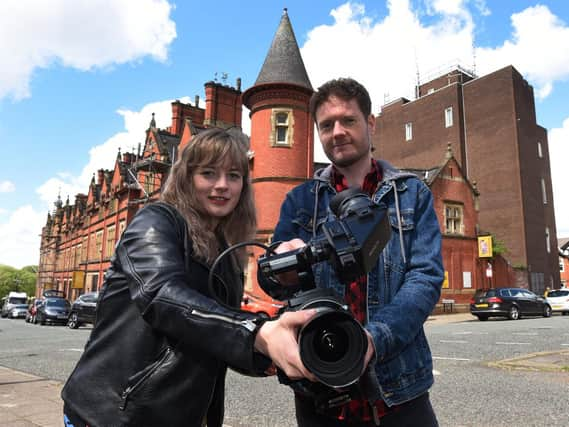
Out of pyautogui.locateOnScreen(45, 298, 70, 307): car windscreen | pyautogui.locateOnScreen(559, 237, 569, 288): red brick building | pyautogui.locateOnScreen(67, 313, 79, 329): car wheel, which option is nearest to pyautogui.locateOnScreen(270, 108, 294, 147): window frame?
pyautogui.locateOnScreen(67, 313, 79, 329): car wheel

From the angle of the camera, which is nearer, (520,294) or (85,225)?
(520,294)

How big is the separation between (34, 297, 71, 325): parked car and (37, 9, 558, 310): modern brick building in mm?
8681

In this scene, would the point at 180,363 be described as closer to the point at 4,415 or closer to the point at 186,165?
the point at 186,165

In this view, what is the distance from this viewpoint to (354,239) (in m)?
1.36

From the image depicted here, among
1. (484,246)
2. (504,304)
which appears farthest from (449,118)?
(504,304)

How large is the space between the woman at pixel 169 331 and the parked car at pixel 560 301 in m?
27.8

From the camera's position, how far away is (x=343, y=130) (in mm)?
2025

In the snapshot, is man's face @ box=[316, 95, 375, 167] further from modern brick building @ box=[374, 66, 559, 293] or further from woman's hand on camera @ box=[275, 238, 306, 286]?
modern brick building @ box=[374, 66, 559, 293]

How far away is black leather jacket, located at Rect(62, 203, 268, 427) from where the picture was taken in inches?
50.4

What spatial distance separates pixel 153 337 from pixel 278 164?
20477 millimetres

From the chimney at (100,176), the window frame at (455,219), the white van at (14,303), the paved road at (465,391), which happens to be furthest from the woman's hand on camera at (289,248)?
the chimney at (100,176)

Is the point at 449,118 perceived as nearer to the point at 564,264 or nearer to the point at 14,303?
the point at 564,264

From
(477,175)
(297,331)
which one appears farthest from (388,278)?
(477,175)

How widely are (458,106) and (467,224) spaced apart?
18.0 meters
